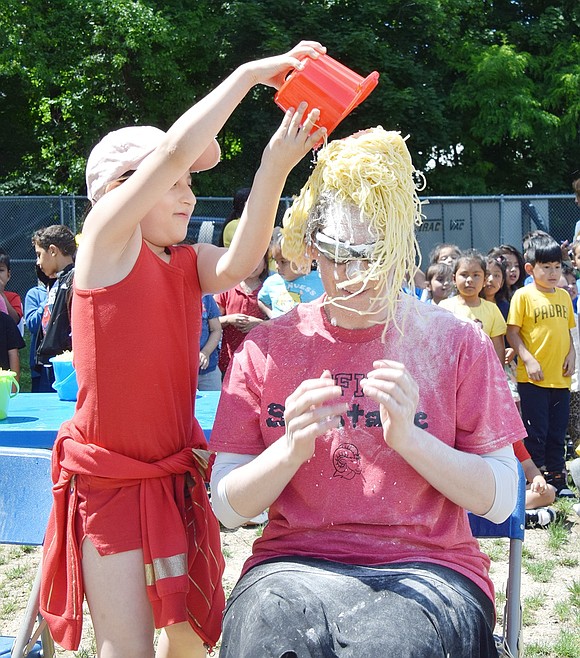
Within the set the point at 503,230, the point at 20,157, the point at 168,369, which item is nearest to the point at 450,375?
the point at 168,369

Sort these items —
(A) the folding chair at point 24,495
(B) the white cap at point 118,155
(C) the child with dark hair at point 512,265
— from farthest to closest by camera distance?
(C) the child with dark hair at point 512,265 → (A) the folding chair at point 24,495 → (B) the white cap at point 118,155

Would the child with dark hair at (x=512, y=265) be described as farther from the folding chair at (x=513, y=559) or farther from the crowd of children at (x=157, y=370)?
the crowd of children at (x=157, y=370)

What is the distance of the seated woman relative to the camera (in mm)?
1721

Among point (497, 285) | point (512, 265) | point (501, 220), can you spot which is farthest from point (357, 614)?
point (501, 220)

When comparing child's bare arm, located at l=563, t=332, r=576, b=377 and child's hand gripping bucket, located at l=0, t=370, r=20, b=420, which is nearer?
child's hand gripping bucket, located at l=0, t=370, r=20, b=420

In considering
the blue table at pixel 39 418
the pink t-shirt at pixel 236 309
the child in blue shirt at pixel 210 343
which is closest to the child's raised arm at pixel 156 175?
the blue table at pixel 39 418

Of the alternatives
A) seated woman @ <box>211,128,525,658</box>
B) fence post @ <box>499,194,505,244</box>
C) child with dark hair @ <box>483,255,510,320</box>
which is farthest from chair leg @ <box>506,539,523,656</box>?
fence post @ <box>499,194,505,244</box>

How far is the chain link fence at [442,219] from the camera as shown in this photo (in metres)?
13.0

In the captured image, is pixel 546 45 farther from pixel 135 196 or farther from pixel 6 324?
pixel 135 196

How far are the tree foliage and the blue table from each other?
12.7 m

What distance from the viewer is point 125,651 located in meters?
2.00

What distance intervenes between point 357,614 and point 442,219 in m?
12.1

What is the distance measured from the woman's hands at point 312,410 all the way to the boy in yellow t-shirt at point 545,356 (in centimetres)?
436

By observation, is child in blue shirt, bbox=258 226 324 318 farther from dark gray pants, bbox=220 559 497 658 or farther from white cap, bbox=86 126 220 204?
dark gray pants, bbox=220 559 497 658
